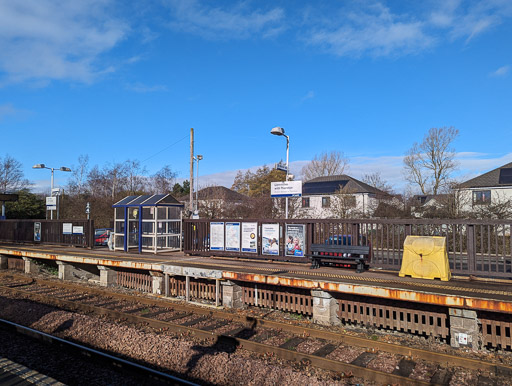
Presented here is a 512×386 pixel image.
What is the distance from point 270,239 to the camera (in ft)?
46.4

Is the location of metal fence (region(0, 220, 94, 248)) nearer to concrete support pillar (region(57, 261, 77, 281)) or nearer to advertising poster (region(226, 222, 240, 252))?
concrete support pillar (region(57, 261, 77, 281))

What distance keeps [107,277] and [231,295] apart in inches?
248

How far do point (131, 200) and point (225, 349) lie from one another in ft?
42.3

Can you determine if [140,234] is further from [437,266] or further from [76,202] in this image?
[76,202]

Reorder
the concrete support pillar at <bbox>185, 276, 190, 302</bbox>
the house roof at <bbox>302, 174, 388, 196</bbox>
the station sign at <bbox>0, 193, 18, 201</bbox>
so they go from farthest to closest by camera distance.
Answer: the house roof at <bbox>302, 174, 388, 196</bbox> < the station sign at <bbox>0, 193, 18, 201</bbox> < the concrete support pillar at <bbox>185, 276, 190, 302</bbox>

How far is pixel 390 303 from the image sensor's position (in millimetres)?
8891

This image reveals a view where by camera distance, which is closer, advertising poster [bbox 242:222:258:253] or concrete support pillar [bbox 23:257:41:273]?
advertising poster [bbox 242:222:258:253]

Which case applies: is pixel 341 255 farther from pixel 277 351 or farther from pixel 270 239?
pixel 277 351

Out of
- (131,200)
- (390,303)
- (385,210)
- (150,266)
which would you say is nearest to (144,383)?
(390,303)

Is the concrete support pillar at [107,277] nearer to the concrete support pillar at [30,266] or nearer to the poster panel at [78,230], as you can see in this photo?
the concrete support pillar at [30,266]

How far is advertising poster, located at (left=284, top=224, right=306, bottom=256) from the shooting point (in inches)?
520

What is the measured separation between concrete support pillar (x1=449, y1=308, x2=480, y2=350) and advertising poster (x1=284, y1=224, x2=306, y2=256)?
606 centimetres

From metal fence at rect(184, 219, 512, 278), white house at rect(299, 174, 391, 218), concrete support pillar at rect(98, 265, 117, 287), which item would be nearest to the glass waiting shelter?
metal fence at rect(184, 219, 512, 278)

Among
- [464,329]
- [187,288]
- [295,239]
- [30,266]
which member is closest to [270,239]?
[295,239]
